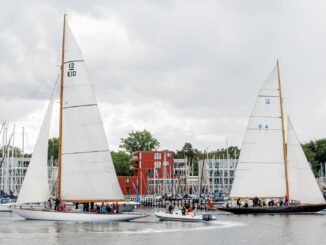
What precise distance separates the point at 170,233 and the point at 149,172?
10740 cm

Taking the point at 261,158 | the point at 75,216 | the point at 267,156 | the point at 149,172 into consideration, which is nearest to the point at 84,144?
the point at 75,216

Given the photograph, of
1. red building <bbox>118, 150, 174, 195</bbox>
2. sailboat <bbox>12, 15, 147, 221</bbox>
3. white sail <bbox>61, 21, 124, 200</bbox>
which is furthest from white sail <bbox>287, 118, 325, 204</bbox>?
red building <bbox>118, 150, 174, 195</bbox>

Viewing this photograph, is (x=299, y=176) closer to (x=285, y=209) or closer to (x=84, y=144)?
(x=285, y=209)

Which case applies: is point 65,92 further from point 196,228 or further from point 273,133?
point 273,133

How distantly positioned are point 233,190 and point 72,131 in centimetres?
2549

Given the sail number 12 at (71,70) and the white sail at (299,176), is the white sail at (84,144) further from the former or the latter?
the white sail at (299,176)

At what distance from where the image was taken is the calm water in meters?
43.7

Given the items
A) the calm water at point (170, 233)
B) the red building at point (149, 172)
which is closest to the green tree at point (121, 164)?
the red building at point (149, 172)

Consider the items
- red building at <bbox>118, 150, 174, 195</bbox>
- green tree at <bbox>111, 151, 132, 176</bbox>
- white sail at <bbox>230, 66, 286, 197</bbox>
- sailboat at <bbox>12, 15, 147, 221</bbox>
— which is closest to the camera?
sailboat at <bbox>12, 15, 147, 221</bbox>

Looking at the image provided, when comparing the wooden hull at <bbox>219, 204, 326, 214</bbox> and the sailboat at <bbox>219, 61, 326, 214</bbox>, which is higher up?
the sailboat at <bbox>219, 61, 326, 214</bbox>

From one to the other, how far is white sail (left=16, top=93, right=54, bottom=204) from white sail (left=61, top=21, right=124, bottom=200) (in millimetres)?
2097

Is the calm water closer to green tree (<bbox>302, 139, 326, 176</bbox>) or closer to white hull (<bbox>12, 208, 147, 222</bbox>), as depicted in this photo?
white hull (<bbox>12, 208, 147, 222</bbox>)

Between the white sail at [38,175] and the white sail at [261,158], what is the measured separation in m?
26.9

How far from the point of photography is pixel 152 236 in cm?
4684
